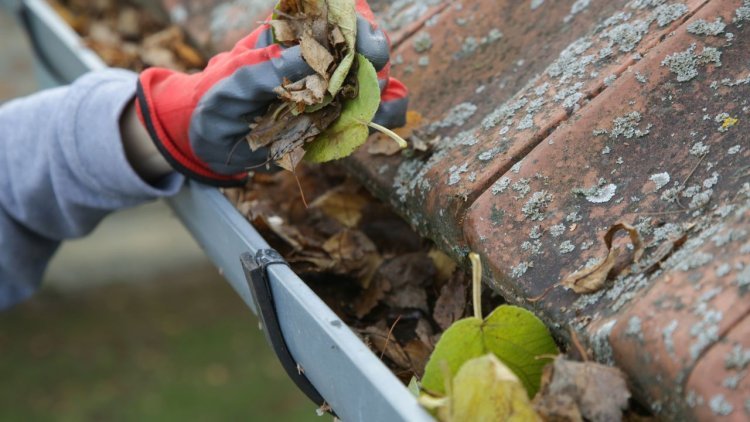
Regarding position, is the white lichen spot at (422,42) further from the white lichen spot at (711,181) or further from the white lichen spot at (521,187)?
the white lichen spot at (711,181)

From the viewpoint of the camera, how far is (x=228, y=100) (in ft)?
3.88

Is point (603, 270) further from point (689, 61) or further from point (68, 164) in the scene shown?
point (68, 164)

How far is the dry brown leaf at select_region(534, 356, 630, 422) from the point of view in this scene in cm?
80

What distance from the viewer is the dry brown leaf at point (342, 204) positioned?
150 cm

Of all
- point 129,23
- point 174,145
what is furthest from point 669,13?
point 129,23

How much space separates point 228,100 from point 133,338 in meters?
3.13

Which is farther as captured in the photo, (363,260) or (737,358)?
(363,260)

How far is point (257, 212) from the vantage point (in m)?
1.45

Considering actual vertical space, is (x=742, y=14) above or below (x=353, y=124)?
below

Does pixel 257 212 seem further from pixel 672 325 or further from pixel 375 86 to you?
pixel 672 325

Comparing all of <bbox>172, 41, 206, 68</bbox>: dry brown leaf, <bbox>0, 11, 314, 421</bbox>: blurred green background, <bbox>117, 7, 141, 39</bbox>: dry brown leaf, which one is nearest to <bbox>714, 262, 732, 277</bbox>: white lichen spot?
<bbox>172, 41, 206, 68</bbox>: dry brown leaf

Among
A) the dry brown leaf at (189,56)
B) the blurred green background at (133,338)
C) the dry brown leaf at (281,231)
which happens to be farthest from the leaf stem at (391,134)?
the blurred green background at (133,338)

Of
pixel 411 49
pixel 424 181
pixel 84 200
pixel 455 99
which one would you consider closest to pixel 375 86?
pixel 424 181

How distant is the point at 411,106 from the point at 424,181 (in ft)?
0.77
